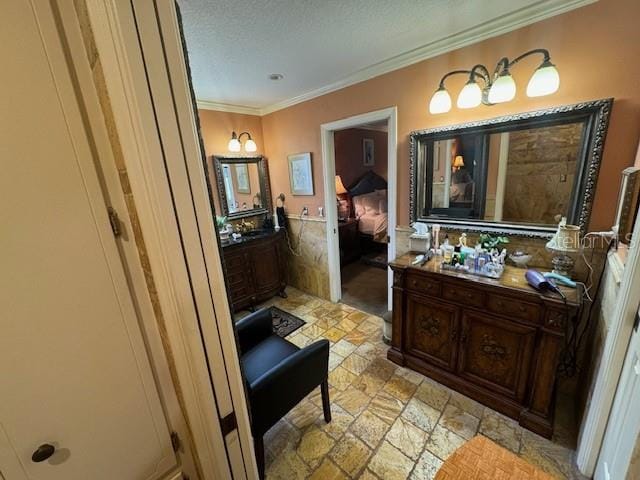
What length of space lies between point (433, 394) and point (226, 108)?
3.51 metres

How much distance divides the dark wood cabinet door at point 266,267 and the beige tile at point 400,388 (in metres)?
1.84

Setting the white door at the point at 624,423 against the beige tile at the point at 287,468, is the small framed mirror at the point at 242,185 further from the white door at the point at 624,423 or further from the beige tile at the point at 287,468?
the white door at the point at 624,423

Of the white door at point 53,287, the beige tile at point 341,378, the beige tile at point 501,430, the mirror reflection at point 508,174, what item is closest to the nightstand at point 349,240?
the mirror reflection at point 508,174

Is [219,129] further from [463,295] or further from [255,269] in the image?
[463,295]

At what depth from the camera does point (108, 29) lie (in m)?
0.50

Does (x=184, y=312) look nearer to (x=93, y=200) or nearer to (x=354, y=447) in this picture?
(x=93, y=200)

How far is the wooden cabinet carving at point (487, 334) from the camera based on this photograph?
1479 mm

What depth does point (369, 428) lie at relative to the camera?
169cm

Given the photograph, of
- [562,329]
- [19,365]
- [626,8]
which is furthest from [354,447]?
[626,8]

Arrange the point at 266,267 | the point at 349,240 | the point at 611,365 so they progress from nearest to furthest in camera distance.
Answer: the point at 611,365 < the point at 266,267 < the point at 349,240

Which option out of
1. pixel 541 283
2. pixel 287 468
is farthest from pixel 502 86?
pixel 287 468

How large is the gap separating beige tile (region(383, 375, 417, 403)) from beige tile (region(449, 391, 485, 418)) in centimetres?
27

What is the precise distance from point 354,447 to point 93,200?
1.84 metres

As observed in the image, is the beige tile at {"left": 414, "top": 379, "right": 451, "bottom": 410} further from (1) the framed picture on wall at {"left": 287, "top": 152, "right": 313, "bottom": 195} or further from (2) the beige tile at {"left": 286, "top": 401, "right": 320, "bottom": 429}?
(1) the framed picture on wall at {"left": 287, "top": 152, "right": 313, "bottom": 195}
